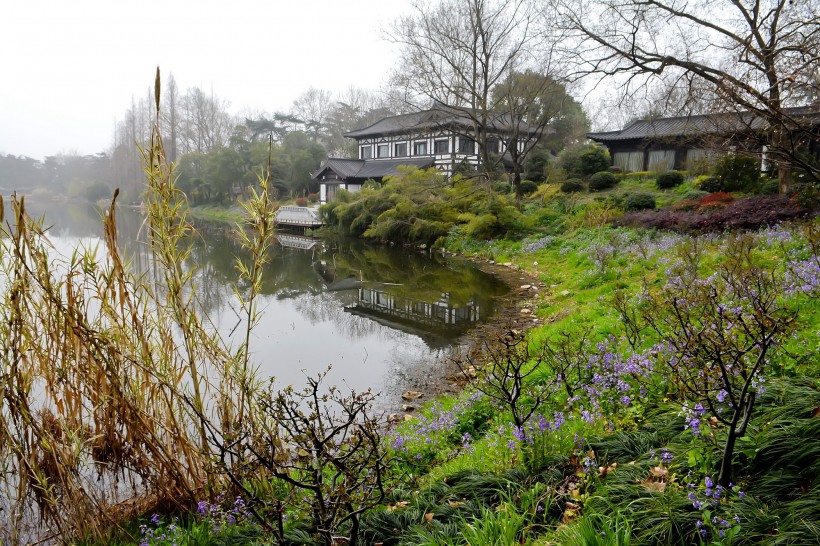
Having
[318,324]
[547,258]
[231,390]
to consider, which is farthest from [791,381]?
[547,258]

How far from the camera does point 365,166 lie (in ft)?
113

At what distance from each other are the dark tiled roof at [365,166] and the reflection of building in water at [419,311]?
20.2 meters

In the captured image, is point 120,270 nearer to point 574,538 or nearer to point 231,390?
point 231,390

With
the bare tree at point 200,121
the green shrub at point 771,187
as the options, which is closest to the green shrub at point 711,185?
the green shrub at point 771,187

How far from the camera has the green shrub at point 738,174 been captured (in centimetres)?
1722

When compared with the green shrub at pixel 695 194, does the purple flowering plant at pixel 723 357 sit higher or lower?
lower

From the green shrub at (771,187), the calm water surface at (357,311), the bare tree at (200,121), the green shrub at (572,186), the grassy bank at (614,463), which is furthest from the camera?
the bare tree at (200,121)

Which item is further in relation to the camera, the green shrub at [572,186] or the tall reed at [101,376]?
the green shrub at [572,186]

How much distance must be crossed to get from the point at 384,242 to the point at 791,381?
64.3 ft

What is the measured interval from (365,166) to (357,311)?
81.8ft

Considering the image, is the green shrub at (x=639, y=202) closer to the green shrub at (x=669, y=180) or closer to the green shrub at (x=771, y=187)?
the green shrub at (x=771, y=187)

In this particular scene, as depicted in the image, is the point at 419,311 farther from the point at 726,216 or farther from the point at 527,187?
the point at 527,187

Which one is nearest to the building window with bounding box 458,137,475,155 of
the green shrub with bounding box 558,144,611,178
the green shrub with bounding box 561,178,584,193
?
the green shrub with bounding box 558,144,611,178

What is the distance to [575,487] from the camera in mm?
2711
